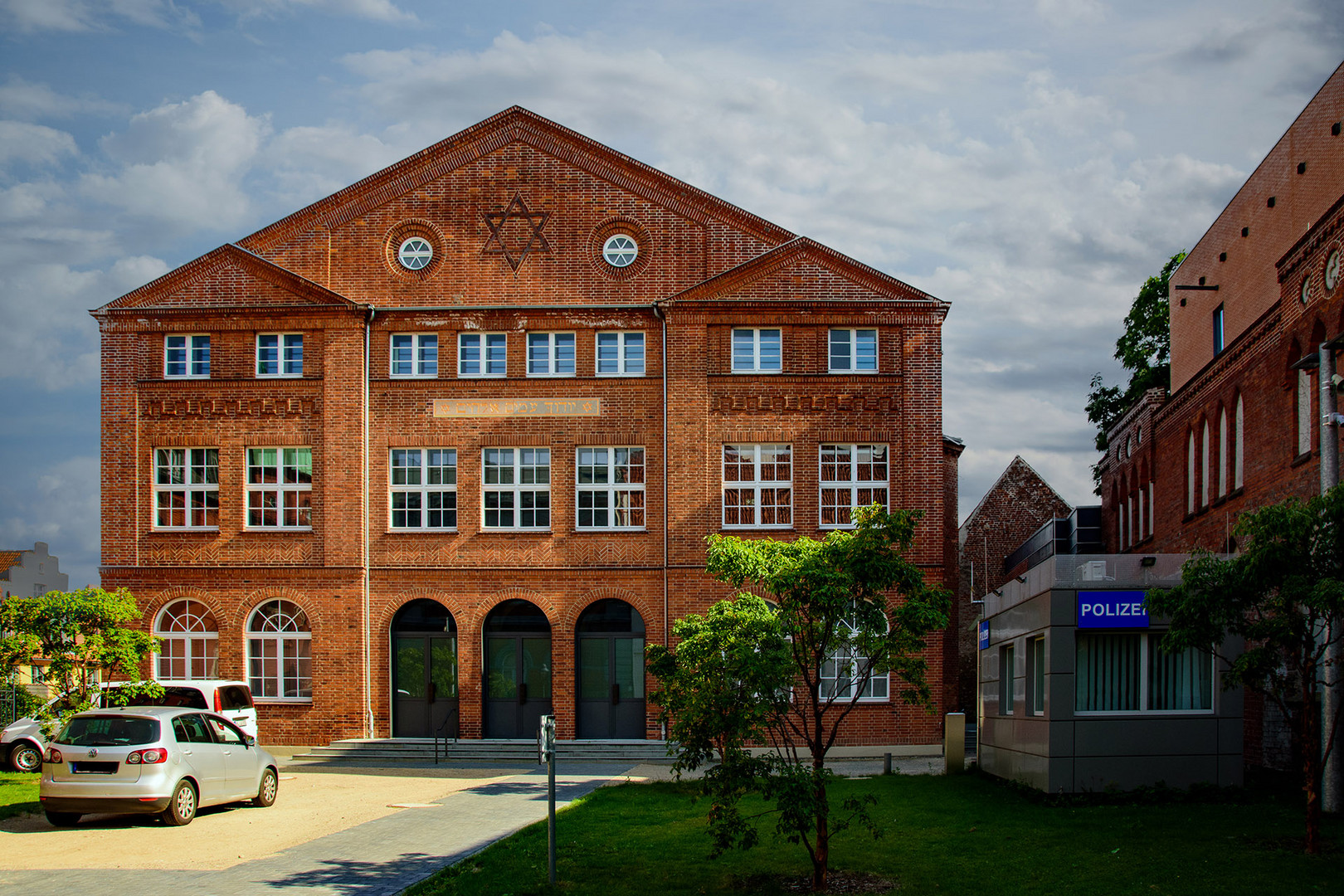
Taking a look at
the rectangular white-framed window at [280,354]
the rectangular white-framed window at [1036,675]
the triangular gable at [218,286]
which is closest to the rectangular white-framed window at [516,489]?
the rectangular white-framed window at [280,354]

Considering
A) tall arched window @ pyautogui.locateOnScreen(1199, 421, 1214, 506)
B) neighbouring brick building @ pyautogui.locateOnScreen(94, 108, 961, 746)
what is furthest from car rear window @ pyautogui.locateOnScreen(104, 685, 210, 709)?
tall arched window @ pyautogui.locateOnScreen(1199, 421, 1214, 506)

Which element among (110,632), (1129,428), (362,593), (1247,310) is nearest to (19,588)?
(362,593)

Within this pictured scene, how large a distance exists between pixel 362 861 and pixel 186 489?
19.1 m

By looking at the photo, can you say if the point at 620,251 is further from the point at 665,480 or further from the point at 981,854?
the point at 981,854

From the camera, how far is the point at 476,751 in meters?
29.2

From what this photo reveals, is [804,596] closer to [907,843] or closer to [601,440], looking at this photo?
[907,843]

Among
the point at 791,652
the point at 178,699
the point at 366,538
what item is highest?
the point at 366,538

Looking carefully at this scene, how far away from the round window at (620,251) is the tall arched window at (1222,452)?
14.2m

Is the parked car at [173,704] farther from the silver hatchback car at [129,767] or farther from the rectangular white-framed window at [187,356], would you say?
the rectangular white-framed window at [187,356]

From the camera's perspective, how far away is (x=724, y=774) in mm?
12227

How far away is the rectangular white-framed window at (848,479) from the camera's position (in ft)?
99.2

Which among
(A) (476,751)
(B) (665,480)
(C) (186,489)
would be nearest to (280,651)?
(C) (186,489)

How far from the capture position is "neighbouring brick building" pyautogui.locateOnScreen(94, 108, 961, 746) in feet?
99.4

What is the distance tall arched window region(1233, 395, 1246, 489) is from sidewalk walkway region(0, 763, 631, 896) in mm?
16589
